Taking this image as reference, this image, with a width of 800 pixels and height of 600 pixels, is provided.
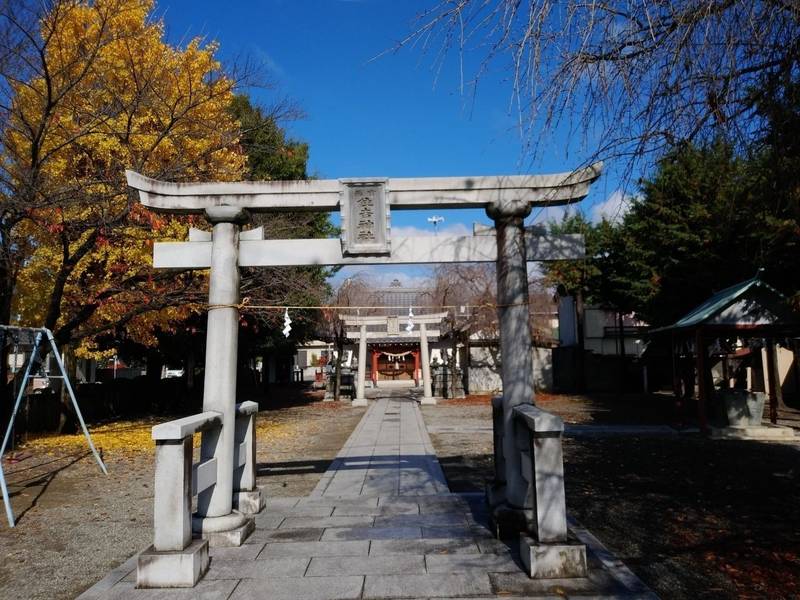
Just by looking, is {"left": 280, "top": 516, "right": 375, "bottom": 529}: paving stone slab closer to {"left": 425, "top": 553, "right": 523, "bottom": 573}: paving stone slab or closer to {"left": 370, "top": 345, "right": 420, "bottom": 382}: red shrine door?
{"left": 425, "top": 553, "right": 523, "bottom": 573}: paving stone slab

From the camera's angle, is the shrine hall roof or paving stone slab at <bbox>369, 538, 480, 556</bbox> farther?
the shrine hall roof

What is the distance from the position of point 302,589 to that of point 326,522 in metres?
1.76

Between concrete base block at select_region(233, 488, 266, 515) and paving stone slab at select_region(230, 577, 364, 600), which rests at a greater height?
concrete base block at select_region(233, 488, 266, 515)

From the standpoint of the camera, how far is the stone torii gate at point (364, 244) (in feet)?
17.3

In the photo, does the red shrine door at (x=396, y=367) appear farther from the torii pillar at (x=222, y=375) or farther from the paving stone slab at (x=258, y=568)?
the paving stone slab at (x=258, y=568)

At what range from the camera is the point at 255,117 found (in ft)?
58.5

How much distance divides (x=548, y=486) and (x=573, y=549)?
0.46 m

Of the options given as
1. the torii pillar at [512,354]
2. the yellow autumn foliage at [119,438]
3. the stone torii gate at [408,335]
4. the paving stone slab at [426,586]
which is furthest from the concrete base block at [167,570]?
the stone torii gate at [408,335]

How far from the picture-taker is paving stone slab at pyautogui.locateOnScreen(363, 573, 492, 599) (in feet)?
12.7

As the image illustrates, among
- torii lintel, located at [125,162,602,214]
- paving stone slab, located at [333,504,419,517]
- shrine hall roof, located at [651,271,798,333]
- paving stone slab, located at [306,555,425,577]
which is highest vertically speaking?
torii lintel, located at [125,162,602,214]

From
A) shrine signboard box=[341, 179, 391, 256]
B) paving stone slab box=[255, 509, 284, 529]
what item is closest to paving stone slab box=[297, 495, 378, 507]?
paving stone slab box=[255, 509, 284, 529]

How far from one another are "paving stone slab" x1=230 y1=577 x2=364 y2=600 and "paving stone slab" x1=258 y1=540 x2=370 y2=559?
531mm

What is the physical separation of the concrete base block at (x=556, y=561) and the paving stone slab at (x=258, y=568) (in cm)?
175

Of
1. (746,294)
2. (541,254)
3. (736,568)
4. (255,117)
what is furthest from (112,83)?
(746,294)
